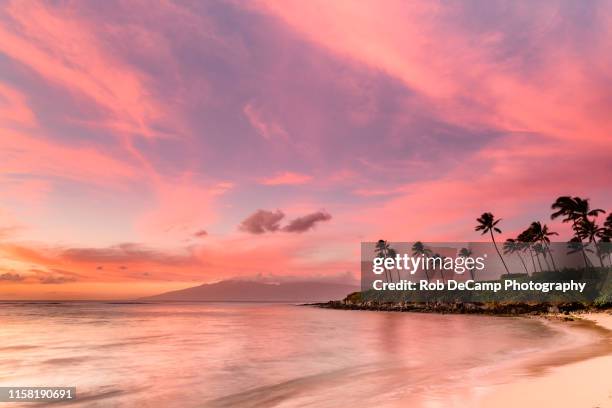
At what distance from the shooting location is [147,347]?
35.6 m

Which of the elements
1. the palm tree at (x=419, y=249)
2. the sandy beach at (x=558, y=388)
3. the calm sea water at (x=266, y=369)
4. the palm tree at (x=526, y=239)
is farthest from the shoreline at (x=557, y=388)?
the palm tree at (x=419, y=249)

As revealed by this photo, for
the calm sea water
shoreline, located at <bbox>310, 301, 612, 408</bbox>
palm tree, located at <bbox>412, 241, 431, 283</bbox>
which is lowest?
the calm sea water

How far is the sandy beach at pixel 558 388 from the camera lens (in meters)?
11.3

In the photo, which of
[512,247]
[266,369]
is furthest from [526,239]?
[266,369]

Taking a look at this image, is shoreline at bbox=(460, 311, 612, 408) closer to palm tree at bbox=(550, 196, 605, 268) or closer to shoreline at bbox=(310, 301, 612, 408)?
shoreline at bbox=(310, 301, 612, 408)

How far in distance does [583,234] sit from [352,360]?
8801 cm

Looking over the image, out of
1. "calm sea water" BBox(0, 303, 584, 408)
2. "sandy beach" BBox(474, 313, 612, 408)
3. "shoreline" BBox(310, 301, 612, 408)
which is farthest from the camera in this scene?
"calm sea water" BBox(0, 303, 584, 408)

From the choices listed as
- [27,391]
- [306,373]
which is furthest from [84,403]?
[306,373]

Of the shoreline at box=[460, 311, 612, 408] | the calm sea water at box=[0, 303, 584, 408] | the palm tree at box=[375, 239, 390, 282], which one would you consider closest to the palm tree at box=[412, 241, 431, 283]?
the palm tree at box=[375, 239, 390, 282]

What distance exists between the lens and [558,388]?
13.0 metres

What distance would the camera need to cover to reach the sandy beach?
11289 mm

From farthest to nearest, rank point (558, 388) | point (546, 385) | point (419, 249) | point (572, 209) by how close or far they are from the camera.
→ 1. point (419, 249)
2. point (572, 209)
3. point (546, 385)
4. point (558, 388)

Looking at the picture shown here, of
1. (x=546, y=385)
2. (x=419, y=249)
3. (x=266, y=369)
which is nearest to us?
(x=546, y=385)

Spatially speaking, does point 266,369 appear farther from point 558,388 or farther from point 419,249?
point 419,249
